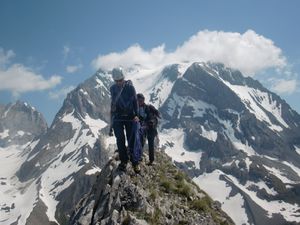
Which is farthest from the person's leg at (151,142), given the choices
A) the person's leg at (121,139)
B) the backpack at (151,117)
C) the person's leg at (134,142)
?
the person's leg at (121,139)

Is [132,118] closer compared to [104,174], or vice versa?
[132,118]

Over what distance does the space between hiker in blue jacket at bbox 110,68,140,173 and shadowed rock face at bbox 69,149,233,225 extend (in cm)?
53

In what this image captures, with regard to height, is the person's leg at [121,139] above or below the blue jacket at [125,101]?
below

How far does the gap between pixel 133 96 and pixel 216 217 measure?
4.85m

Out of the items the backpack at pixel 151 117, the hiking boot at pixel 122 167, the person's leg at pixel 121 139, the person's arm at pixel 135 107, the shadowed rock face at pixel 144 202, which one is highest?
the backpack at pixel 151 117

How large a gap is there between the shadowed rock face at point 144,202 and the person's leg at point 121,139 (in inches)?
18.1

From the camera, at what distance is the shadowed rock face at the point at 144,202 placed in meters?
16.3

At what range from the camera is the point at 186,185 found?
19.3 meters

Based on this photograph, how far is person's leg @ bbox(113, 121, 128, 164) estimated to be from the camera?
1862 cm

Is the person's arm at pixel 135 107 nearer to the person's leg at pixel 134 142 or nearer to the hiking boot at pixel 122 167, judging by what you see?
the person's leg at pixel 134 142

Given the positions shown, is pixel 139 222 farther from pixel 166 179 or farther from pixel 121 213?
pixel 166 179

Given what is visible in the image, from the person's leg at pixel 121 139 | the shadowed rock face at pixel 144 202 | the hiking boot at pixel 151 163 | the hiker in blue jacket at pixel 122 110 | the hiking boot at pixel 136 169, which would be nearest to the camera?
the shadowed rock face at pixel 144 202

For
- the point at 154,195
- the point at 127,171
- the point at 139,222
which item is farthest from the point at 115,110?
the point at 139,222

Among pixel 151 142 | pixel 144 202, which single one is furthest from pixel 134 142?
pixel 144 202
